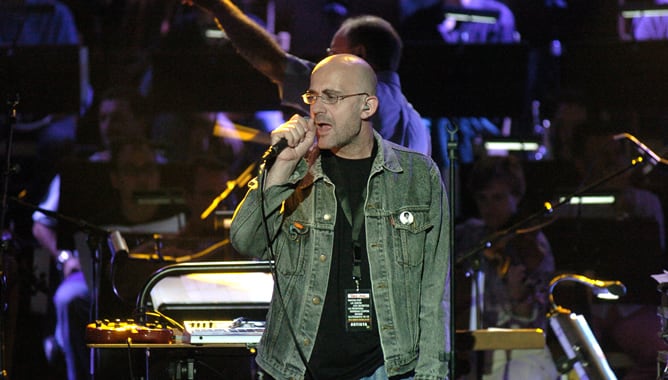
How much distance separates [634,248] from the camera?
23.1 feet

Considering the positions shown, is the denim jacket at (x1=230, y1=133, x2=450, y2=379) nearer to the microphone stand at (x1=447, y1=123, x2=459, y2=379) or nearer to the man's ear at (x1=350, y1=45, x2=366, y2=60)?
the microphone stand at (x1=447, y1=123, x2=459, y2=379)

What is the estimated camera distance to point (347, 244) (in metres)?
3.44

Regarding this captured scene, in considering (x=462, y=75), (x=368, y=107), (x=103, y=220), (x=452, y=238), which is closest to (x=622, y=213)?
(x=462, y=75)

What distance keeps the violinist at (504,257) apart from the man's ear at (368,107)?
10.9 feet

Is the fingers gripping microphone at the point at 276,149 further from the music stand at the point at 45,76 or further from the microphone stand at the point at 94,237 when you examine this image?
the music stand at the point at 45,76

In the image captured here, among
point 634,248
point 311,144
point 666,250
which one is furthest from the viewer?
point 666,250

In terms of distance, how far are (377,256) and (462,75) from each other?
4214mm

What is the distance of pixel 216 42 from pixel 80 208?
183 cm

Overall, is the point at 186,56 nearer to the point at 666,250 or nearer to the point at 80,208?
the point at 80,208

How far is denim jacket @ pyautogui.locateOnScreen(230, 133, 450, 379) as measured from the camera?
333 cm

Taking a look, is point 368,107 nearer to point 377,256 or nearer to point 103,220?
point 377,256

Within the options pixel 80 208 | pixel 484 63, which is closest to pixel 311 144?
pixel 484 63

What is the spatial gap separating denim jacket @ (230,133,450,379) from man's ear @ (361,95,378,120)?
142mm

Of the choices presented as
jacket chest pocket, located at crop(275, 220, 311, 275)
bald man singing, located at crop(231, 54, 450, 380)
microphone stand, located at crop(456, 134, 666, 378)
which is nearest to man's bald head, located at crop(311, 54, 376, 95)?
bald man singing, located at crop(231, 54, 450, 380)
